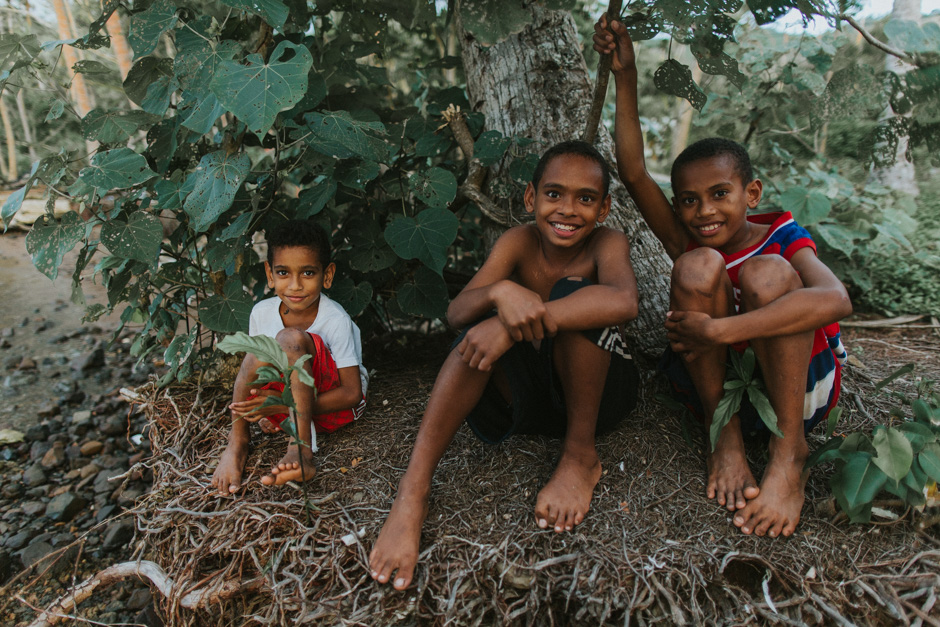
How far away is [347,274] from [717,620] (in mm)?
1601

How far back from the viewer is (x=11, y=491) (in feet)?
7.17

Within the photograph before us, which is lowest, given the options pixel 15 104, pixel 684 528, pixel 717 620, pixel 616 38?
pixel 717 620

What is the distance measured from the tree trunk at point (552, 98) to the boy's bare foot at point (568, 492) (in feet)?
2.83

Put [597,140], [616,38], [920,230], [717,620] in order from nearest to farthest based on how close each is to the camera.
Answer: [717,620]
[616,38]
[597,140]
[920,230]

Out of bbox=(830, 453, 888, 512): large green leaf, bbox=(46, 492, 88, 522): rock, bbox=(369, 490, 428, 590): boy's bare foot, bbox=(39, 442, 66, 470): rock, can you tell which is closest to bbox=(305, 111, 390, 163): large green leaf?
bbox=(369, 490, 428, 590): boy's bare foot

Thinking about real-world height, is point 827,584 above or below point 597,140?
below

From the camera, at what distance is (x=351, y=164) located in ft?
6.28

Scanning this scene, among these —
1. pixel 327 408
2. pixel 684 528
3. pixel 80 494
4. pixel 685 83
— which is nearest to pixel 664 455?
pixel 684 528

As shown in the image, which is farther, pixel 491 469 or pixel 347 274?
pixel 347 274

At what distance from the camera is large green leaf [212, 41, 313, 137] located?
4.33ft

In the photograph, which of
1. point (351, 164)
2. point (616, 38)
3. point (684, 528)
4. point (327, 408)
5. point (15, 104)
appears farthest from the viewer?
point (15, 104)

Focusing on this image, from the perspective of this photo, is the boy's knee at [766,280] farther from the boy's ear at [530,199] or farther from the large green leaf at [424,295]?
the large green leaf at [424,295]

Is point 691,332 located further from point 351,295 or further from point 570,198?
point 351,295

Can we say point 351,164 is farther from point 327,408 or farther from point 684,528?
point 684,528
